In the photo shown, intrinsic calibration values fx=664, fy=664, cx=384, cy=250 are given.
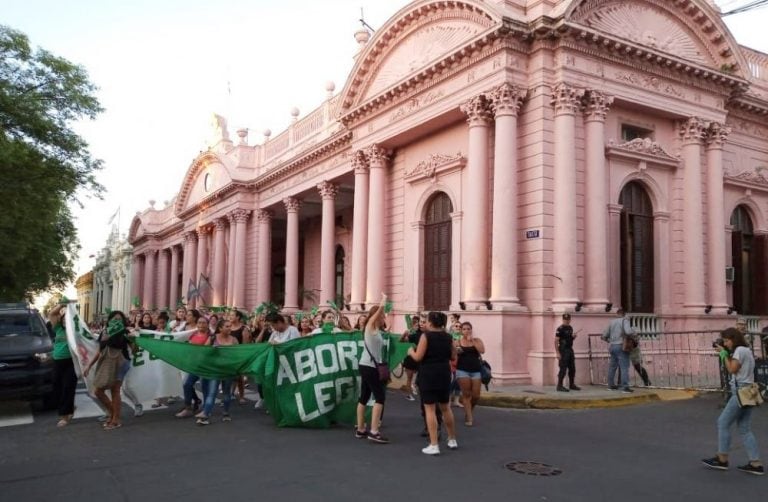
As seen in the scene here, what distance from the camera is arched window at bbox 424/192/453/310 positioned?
1750cm

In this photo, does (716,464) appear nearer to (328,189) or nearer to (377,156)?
(377,156)

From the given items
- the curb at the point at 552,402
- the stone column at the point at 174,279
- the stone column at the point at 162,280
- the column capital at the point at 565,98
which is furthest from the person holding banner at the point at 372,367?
the stone column at the point at 162,280

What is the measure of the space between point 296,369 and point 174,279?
35772 millimetres

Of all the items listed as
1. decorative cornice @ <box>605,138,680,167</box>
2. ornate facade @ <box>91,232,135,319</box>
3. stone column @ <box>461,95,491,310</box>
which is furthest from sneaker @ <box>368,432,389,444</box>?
ornate facade @ <box>91,232,135,319</box>

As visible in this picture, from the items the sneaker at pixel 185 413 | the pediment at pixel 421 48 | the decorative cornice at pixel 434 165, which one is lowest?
the sneaker at pixel 185 413

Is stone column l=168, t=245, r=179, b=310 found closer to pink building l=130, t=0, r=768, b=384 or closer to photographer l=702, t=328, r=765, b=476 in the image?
pink building l=130, t=0, r=768, b=384

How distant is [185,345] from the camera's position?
9789 mm

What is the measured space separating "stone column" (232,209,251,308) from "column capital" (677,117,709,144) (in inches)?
764

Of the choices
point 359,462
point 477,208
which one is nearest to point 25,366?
point 359,462

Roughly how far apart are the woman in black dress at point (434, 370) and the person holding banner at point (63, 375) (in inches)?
203

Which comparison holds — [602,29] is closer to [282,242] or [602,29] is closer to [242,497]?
[242,497]

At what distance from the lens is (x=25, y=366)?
10156mm

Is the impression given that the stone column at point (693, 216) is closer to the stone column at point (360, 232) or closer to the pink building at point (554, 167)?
the pink building at point (554, 167)

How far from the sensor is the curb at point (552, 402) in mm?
11445
